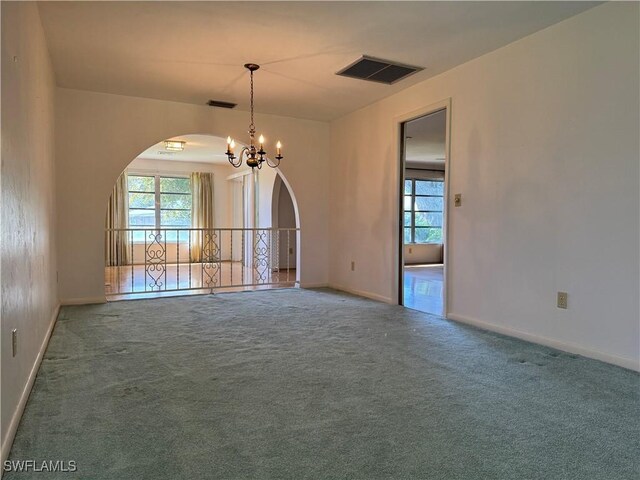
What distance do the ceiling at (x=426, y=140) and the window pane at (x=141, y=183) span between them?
19.7ft

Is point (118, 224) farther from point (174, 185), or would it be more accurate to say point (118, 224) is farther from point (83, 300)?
point (83, 300)

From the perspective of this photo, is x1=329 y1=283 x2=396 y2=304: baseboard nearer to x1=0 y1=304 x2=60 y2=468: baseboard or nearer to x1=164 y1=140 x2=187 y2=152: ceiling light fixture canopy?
x1=0 y1=304 x2=60 y2=468: baseboard

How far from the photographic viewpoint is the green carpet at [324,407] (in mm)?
1688

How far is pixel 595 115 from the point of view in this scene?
3.00m

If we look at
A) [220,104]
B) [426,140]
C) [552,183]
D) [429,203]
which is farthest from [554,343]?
[429,203]

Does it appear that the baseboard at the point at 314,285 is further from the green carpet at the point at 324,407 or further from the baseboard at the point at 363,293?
the green carpet at the point at 324,407

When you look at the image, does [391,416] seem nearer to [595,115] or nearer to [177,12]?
[595,115]

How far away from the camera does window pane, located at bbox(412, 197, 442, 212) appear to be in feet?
35.2

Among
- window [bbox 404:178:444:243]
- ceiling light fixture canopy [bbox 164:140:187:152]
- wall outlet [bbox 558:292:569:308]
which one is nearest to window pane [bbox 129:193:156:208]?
ceiling light fixture canopy [bbox 164:140:187:152]

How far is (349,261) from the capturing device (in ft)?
19.5

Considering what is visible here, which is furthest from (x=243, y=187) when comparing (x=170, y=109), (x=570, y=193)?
(x=570, y=193)

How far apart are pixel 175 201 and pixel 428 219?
6270 millimetres

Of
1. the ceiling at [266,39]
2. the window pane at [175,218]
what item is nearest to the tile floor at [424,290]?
the ceiling at [266,39]

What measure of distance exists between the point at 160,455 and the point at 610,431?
1.96m
